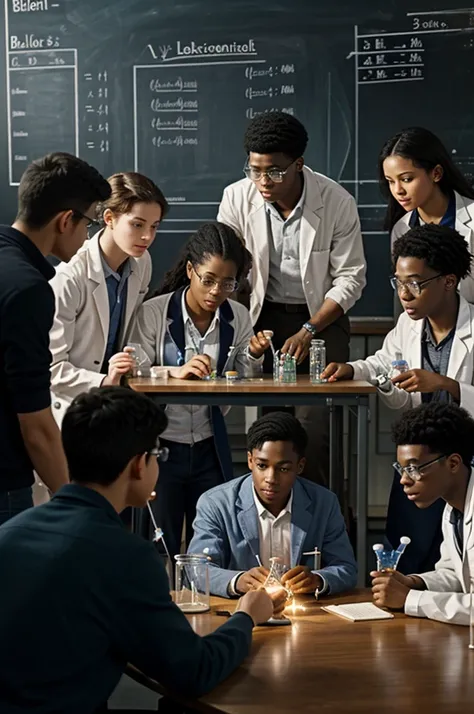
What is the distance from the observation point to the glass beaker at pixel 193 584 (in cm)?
279

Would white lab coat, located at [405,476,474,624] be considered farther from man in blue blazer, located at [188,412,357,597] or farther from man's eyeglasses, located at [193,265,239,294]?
man's eyeglasses, located at [193,265,239,294]

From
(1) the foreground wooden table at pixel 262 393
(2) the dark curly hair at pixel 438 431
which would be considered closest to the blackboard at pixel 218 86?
(1) the foreground wooden table at pixel 262 393

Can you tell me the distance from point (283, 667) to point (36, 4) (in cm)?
447

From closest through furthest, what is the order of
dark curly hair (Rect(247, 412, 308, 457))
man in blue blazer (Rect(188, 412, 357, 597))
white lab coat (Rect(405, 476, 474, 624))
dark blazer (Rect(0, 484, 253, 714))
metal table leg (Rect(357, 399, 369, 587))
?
dark blazer (Rect(0, 484, 253, 714))
white lab coat (Rect(405, 476, 474, 624))
man in blue blazer (Rect(188, 412, 357, 597))
dark curly hair (Rect(247, 412, 308, 457))
metal table leg (Rect(357, 399, 369, 587))

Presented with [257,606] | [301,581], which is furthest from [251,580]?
[257,606]

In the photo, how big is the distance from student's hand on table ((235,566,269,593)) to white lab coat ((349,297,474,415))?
3.77ft

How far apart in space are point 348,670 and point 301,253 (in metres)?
2.61

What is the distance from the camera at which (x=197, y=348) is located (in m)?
4.30

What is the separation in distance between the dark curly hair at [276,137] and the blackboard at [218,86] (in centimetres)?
122

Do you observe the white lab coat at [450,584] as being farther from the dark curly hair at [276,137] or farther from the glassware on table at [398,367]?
the dark curly hair at [276,137]

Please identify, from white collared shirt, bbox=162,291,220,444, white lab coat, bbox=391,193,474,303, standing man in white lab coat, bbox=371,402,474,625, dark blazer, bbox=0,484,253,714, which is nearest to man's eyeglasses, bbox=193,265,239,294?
white collared shirt, bbox=162,291,220,444

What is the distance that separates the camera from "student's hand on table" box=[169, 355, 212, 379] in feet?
13.4

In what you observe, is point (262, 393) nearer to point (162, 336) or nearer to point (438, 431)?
point (162, 336)

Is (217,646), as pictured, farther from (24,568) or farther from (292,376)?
(292,376)
